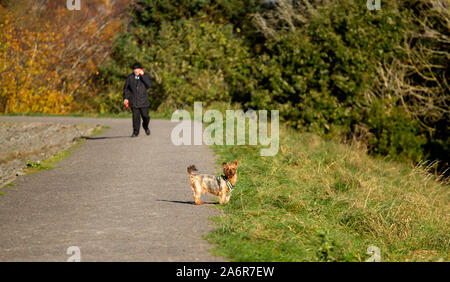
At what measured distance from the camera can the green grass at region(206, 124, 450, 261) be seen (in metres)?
6.83

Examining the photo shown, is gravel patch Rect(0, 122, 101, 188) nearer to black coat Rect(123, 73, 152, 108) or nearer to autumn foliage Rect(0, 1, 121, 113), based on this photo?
black coat Rect(123, 73, 152, 108)

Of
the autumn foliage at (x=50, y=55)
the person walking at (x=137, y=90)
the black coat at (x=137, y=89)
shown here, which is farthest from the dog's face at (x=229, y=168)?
the autumn foliage at (x=50, y=55)

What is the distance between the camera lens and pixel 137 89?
1611 centimetres

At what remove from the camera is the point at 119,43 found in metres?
30.7

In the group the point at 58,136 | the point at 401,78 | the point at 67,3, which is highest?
the point at 67,3

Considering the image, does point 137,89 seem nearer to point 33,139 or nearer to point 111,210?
point 33,139

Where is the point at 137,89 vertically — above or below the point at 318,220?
above

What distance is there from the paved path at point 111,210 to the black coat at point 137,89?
2.05 metres

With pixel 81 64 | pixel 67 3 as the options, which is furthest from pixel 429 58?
pixel 67 3

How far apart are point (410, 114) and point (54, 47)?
16.3m

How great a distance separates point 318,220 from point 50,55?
23554 mm

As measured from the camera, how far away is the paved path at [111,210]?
6.71 m

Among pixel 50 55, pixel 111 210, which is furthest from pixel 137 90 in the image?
pixel 50 55
